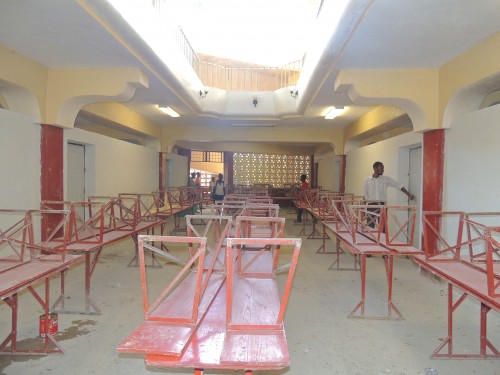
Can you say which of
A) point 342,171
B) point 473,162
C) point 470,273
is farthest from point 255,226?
point 342,171

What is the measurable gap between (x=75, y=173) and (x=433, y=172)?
537cm

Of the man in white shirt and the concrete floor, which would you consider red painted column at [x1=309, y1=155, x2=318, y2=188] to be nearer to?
the man in white shirt

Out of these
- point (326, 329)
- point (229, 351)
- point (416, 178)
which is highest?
point (416, 178)

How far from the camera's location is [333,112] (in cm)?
723

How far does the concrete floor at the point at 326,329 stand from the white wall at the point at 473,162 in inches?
41.7

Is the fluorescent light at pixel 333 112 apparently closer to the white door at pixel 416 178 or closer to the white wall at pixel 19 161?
the white door at pixel 416 178

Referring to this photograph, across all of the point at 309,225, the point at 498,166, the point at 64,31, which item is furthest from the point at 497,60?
the point at 309,225

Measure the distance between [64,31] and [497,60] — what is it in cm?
401

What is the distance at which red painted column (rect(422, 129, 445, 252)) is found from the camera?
454 centimetres

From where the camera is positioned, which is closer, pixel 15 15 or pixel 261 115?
pixel 15 15

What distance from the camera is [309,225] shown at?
970 centimetres

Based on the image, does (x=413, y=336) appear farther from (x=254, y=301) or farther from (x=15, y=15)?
(x=15, y=15)

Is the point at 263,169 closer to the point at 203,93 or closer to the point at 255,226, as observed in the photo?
the point at 203,93

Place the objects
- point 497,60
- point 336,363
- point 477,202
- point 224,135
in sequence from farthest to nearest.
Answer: point 224,135 < point 477,202 < point 497,60 < point 336,363
